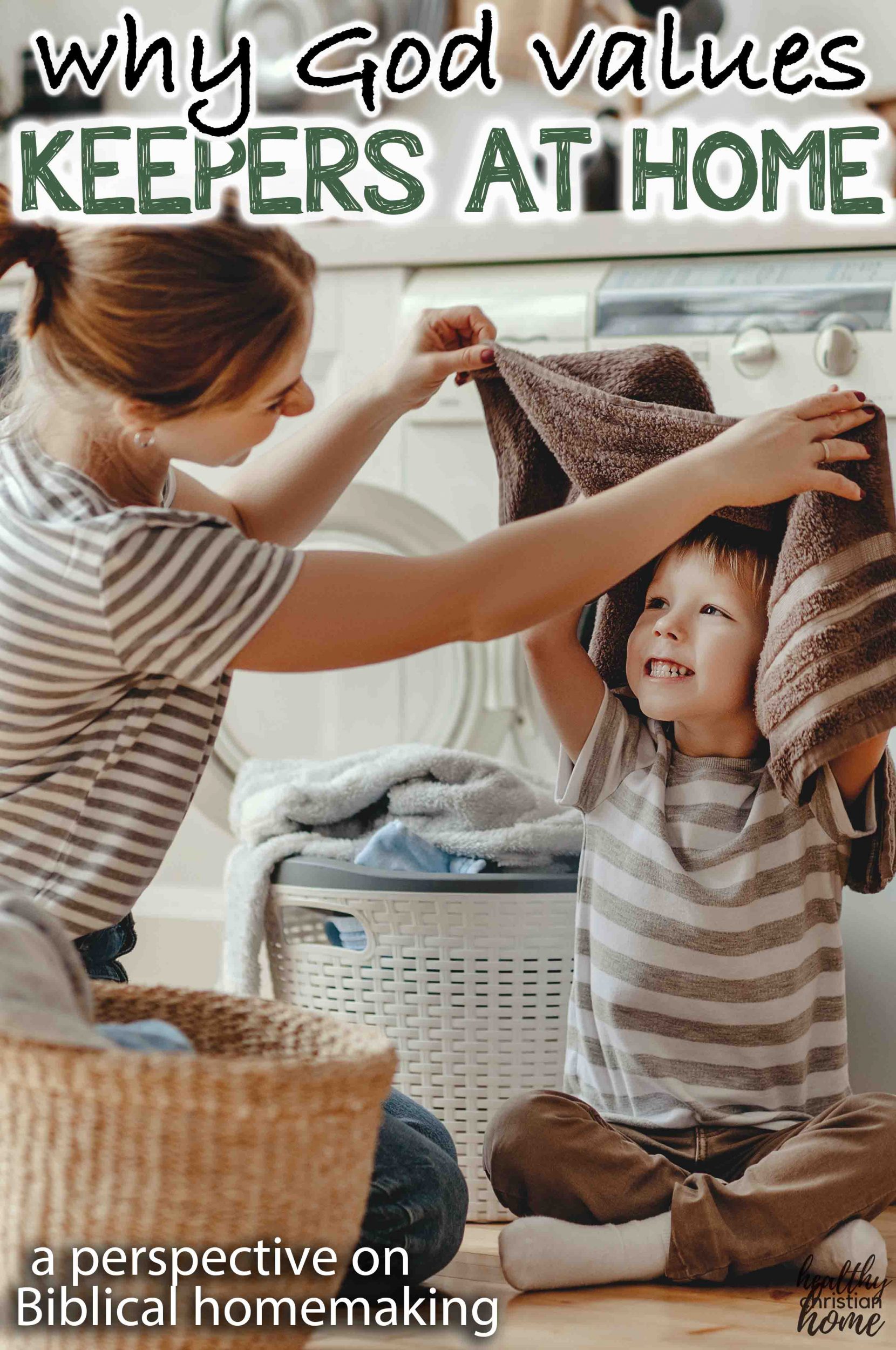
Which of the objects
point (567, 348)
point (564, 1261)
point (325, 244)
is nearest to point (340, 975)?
point (564, 1261)

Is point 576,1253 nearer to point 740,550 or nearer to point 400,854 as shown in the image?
point 400,854

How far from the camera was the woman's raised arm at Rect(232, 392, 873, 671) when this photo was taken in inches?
33.8

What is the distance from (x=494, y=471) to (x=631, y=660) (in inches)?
22.1

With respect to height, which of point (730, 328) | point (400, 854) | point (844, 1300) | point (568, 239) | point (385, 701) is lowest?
point (844, 1300)

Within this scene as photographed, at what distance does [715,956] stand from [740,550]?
30 cm

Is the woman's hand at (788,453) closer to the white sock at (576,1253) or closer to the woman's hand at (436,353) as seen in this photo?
the woman's hand at (436,353)

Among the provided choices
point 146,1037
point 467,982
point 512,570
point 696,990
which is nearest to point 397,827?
point 467,982

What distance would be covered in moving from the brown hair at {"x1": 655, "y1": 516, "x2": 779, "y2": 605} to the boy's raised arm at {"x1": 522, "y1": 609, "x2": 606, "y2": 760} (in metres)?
0.11

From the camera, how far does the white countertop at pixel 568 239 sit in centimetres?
154

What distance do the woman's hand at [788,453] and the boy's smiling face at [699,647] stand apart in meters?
0.13

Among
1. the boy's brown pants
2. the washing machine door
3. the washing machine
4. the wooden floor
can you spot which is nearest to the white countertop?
the washing machine

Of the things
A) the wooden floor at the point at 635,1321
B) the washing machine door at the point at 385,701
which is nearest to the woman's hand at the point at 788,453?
the wooden floor at the point at 635,1321

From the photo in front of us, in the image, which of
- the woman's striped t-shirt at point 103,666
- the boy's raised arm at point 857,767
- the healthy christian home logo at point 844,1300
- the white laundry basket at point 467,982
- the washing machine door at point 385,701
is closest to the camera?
the woman's striped t-shirt at point 103,666

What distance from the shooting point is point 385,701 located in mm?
1721
